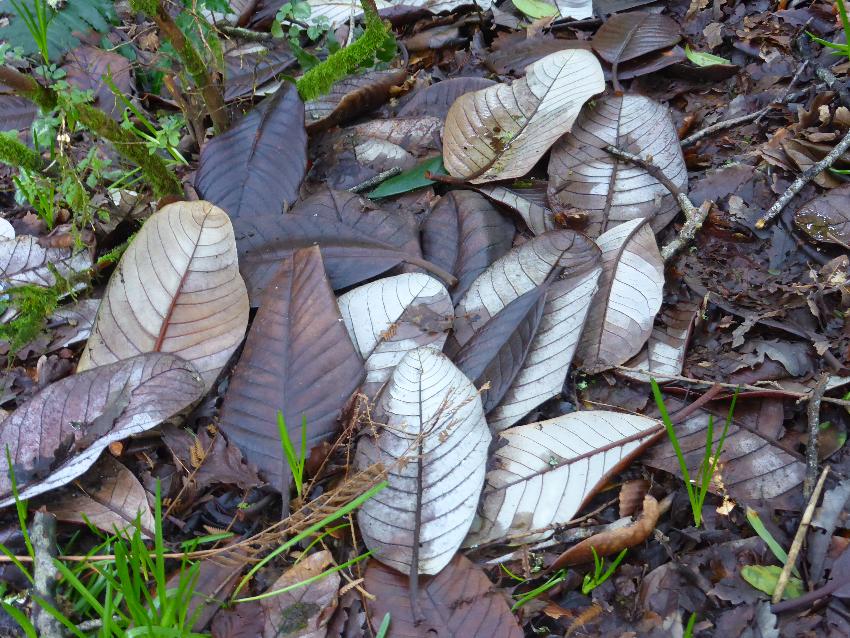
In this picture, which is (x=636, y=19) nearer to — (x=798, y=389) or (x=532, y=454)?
(x=798, y=389)

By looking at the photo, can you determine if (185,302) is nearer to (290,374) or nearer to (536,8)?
(290,374)

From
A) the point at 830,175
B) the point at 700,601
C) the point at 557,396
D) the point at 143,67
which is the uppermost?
the point at 143,67

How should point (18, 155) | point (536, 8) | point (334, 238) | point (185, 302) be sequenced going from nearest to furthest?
point (185, 302)
point (334, 238)
point (18, 155)
point (536, 8)

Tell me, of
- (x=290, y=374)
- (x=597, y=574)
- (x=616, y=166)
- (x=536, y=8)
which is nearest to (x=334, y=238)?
(x=290, y=374)

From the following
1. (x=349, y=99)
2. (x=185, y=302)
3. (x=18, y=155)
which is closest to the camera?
(x=185, y=302)

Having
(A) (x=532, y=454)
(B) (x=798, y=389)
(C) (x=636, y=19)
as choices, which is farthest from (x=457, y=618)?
(C) (x=636, y=19)

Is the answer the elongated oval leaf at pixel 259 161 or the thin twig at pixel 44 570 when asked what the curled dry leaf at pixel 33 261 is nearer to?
the elongated oval leaf at pixel 259 161
